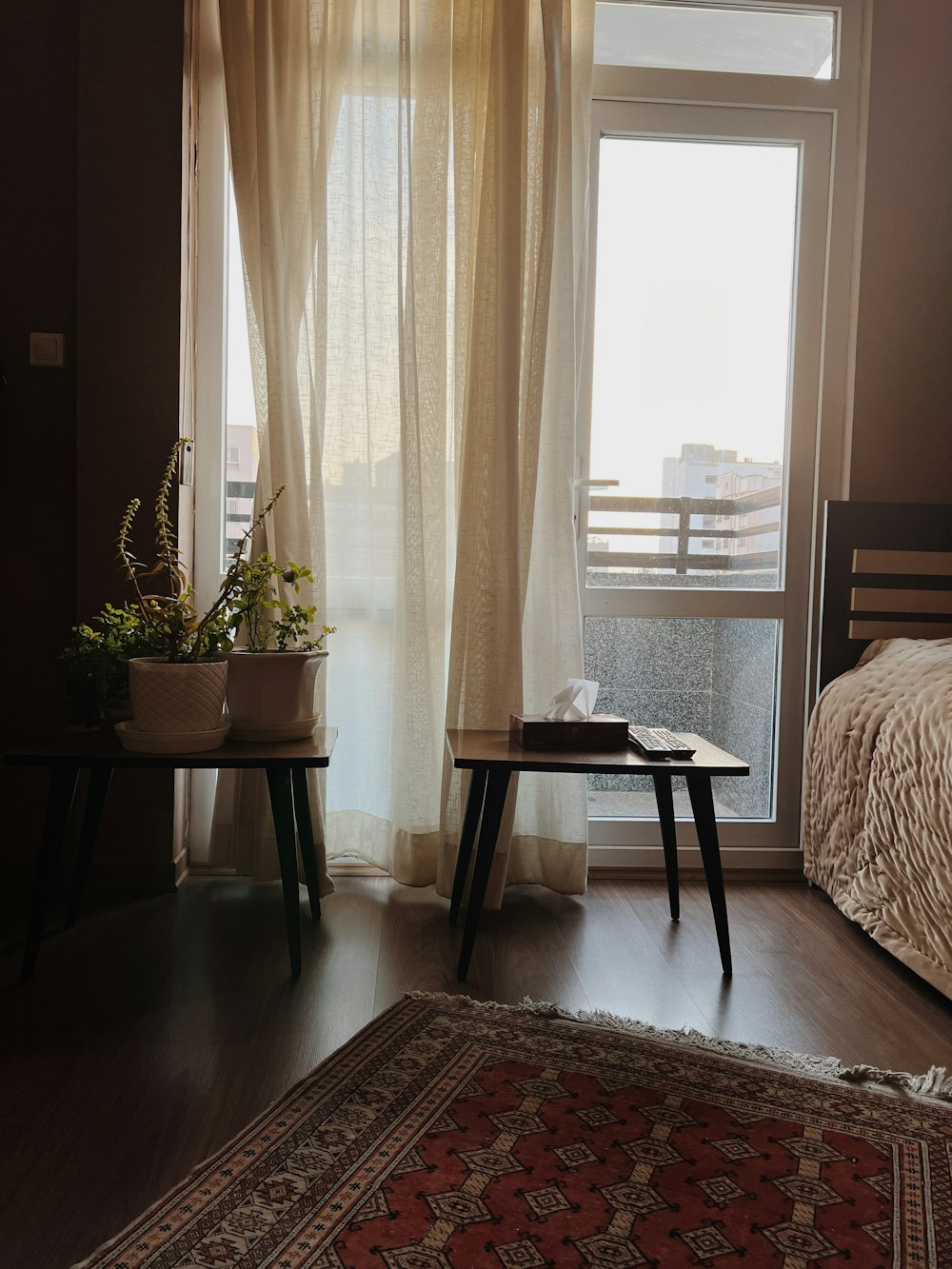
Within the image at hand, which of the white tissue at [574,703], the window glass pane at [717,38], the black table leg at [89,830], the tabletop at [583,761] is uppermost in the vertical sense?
the window glass pane at [717,38]

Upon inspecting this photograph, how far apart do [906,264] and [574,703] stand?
155cm

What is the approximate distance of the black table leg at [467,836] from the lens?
2.12 meters

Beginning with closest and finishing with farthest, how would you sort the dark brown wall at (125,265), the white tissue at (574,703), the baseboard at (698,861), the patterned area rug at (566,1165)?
the patterned area rug at (566,1165) → the white tissue at (574,703) → the dark brown wall at (125,265) → the baseboard at (698,861)

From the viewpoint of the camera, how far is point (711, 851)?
2.07m

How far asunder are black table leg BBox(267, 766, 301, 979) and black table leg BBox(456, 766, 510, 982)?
0.33m

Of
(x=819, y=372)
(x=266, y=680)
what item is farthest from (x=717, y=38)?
(x=266, y=680)

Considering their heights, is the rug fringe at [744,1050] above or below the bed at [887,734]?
below

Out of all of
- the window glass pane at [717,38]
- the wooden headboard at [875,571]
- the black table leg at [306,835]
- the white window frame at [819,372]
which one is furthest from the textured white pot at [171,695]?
the window glass pane at [717,38]

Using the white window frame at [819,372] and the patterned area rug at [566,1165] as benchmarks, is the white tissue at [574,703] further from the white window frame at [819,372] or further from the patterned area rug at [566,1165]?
the patterned area rug at [566,1165]

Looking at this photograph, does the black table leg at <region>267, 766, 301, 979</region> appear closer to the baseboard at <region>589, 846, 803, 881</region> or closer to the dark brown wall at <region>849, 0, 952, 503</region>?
the baseboard at <region>589, 846, 803, 881</region>

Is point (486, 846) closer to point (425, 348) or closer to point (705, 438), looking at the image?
point (425, 348)

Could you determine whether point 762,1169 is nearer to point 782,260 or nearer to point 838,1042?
point 838,1042

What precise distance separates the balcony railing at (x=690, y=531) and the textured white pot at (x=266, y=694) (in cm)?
100

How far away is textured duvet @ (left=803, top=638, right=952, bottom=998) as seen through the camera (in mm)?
1902
